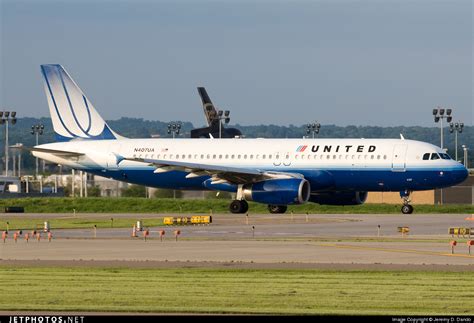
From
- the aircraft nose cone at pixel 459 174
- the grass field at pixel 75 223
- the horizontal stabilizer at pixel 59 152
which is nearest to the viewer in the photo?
the grass field at pixel 75 223

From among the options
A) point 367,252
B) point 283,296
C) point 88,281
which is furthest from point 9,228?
point 283,296

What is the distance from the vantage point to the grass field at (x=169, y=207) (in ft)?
256

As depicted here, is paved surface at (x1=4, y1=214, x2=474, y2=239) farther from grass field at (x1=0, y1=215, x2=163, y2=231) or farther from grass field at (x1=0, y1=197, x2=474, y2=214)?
grass field at (x1=0, y1=197, x2=474, y2=214)

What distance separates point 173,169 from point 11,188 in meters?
56.8

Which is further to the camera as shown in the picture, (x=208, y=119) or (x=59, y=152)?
(x=208, y=119)

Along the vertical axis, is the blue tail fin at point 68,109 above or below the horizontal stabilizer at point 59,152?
above

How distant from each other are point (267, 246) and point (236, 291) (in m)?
15.2

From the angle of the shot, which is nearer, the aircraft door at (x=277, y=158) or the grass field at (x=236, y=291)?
the grass field at (x=236, y=291)

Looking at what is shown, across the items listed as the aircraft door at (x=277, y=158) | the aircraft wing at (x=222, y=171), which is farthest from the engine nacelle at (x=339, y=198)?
the aircraft wing at (x=222, y=171)

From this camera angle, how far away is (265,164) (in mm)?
73688

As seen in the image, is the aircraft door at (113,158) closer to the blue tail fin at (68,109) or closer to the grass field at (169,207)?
the blue tail fin at (68,109)

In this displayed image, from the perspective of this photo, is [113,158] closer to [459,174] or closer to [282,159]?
[282,159]

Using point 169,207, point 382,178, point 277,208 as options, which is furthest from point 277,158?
point 169,207

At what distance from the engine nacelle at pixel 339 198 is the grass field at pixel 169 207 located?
1942mm
